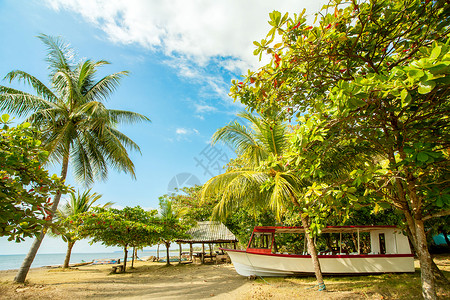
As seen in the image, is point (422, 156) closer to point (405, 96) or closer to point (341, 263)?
point (405, 96)

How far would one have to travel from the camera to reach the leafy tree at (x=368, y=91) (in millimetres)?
2623

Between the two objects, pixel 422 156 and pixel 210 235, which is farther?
pixel 210 235

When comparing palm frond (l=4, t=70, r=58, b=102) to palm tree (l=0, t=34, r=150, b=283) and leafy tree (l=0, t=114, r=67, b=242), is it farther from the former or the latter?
leafy tree (l=0, t=114, r=67, b=242)

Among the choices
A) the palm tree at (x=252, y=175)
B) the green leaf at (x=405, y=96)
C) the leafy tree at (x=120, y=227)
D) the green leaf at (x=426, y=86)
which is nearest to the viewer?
the green leaf at (x=426, y=86)

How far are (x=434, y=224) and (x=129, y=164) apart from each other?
14.0 meters

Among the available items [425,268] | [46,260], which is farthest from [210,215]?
[46,260]

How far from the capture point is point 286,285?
787 centimetres

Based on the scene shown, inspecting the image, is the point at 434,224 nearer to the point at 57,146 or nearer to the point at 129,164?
the point at 129,164

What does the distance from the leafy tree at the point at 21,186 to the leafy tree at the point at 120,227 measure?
9399 mm

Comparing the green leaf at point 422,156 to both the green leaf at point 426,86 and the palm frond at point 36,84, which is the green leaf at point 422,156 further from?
the palm frond at point 36,84

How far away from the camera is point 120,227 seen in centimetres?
1205

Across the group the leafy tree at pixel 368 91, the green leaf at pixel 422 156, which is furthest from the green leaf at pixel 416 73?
the green leaf at pixel 422 156

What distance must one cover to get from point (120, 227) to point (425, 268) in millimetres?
12057

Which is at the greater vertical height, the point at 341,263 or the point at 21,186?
the point at 21,186
